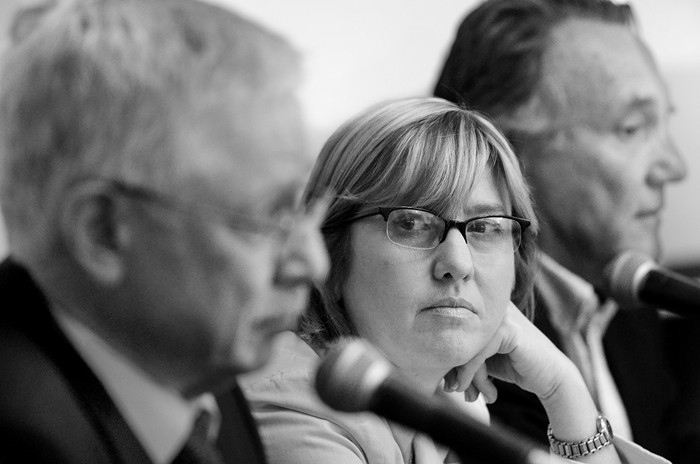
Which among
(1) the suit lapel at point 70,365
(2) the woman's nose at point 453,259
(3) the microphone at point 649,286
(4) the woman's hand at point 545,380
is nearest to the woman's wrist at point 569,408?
(4) the woman's hand at point 545,380

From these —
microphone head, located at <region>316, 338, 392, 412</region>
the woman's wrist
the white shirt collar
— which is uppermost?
microphone head, located at <region>316, 338, 392, 412</region>

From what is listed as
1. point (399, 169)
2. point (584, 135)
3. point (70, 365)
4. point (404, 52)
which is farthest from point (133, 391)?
point (404, 52)

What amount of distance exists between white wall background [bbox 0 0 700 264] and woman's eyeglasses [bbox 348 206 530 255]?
56 cm

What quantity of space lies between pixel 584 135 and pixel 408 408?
46.6 inches

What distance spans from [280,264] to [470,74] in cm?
114

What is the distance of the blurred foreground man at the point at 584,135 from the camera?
6.07 ft

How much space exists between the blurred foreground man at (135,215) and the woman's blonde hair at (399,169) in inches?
15.1

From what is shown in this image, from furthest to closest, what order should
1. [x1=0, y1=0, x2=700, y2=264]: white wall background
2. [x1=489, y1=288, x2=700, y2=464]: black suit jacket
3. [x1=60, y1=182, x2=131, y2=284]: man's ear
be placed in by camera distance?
[x1=0, y1=0, x2=700, y2=264]: white wall background
[x1=489, y1=288, x2=700, y2=464]: black suit jacket
[x1=60, y1=182, x2=131, y2=284]: man's ear

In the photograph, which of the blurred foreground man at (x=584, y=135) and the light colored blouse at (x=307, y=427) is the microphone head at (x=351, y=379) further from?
the blurred foreground man at (x=584, y=135)

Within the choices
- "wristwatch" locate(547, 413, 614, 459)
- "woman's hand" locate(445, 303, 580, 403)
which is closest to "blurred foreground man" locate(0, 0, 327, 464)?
"woman's hand" locate(445, 303, 580, 403)

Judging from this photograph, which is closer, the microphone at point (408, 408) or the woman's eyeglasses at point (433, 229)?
the microphone at point (408, 408)

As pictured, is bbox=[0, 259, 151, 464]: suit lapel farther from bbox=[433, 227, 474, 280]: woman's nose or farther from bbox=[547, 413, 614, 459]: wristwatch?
bbox=[547, 413, 614, 459]: wristwatch

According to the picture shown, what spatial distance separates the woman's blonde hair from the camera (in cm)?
119

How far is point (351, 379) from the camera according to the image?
2.58 feet
